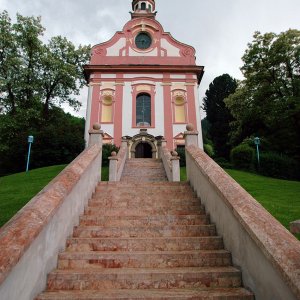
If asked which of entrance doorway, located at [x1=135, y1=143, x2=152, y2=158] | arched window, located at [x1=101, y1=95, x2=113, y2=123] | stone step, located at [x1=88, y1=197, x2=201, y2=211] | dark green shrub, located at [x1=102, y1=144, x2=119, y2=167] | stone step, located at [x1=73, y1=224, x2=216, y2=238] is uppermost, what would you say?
arched window, located at [x1=101, y1=95, x2=113, y2=123]

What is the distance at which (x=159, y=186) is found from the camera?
7480 mm

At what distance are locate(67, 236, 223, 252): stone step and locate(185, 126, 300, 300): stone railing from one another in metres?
0.29

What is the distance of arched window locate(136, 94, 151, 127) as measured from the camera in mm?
22594

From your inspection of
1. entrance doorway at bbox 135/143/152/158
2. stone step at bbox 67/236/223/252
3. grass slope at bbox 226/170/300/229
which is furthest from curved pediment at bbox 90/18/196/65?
stone step at bbox 67/236/223/252

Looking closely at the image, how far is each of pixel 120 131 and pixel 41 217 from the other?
60.5ft

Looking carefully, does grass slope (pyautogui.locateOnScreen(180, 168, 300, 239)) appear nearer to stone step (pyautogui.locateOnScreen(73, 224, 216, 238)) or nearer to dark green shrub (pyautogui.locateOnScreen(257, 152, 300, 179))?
stone step (pyautogui.locateOnScreen(73, 224, 216, 238))

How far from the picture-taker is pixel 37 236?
11.0 ft

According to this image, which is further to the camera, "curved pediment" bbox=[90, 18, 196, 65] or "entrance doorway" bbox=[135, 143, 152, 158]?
"curved pediment" bbox=[90, 18, 196, 65]

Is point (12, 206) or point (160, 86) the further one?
point (160, 86)

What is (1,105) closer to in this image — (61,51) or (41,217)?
(61,51)

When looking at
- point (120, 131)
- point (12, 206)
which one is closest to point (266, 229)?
point (12, 206)

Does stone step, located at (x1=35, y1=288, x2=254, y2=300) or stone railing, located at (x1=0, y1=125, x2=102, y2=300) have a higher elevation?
stone railing, located at (x1=0, y1=125, x2=102, y2=300)

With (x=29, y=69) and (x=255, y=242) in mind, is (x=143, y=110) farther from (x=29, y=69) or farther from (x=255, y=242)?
(x=255, y=242)

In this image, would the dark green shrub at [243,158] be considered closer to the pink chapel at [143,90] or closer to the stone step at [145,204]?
the pink chapel at [143,90]
